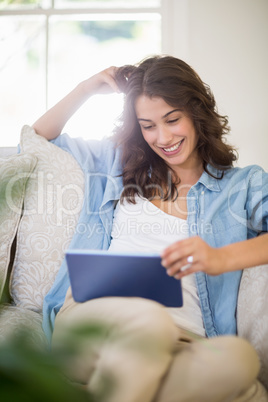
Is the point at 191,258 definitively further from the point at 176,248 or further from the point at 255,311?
the point at 255,311

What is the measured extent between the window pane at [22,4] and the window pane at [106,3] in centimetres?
9

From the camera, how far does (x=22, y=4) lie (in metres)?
3.05

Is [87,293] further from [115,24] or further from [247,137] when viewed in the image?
[115,24]

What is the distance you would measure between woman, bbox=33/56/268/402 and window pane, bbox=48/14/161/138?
4.27 feet

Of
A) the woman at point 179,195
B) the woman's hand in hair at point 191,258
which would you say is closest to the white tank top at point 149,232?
the woman at point 179,195

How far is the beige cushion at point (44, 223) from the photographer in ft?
4.97

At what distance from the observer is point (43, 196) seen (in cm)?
158

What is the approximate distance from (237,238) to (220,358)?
65 cm

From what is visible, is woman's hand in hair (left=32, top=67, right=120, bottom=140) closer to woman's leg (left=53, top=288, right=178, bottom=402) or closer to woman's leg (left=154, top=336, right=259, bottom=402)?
woman's leg (left=53, top=288, right=178, bottom=402)

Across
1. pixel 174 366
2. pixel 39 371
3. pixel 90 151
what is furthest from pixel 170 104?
pixel 39 371

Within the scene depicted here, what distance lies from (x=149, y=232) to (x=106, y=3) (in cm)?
223

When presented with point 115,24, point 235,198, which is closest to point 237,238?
point 235,198

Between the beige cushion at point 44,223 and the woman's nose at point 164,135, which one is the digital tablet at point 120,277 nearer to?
the beige cushion at point 44,223

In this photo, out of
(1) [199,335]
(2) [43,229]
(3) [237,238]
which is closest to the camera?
(1) [199,335]
